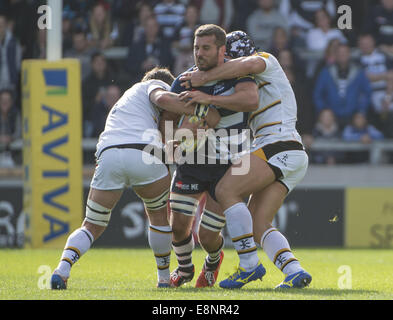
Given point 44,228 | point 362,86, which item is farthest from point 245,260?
point 362,86

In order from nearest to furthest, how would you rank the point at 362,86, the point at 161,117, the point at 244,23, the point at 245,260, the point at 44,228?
the point at 245,260 < the point at 161,117 < the point at 44,228 < the point at 362,86 < the point at 244,23

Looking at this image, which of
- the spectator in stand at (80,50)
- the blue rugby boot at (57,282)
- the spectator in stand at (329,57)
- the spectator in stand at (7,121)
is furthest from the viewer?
the spectator in stand at (80,50)

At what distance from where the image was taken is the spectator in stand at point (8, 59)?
14.2 meters

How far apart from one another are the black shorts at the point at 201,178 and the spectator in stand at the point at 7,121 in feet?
23.3

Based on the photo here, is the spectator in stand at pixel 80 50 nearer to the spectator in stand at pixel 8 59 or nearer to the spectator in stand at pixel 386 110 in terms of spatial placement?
A: the spectator in stand at pixel 8 59

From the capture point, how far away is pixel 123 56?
47.9 feet

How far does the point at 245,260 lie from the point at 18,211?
6831 mm

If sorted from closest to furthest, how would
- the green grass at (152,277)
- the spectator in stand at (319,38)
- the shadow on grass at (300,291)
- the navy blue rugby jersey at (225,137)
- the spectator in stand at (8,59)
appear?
the green grass at (152,277)
the shadow on grass at (300,291)
the navy blue rugby jersey at (225,137)
the spectator in stand at (8,59)
the spectator in stand at (319,38)

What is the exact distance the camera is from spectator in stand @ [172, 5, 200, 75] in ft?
45.1

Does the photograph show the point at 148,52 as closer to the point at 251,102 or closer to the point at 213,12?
the point at 213,12

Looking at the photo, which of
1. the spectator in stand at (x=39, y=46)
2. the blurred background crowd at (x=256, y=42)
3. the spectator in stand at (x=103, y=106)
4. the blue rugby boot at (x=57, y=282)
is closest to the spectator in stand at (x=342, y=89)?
the blurred background crowd at (x=256, y=42)

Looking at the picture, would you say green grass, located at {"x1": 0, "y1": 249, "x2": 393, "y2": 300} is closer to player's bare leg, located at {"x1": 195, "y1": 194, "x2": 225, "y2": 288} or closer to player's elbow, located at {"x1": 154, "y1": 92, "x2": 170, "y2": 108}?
player's bare leg, located at {"x1": 195, "y1": 194, "x2": 225, "y2": 288}

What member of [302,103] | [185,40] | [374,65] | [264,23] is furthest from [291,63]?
[185,40]
